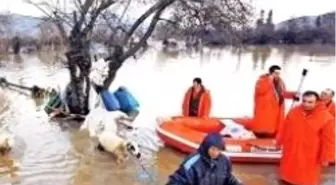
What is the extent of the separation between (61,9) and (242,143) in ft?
19.0

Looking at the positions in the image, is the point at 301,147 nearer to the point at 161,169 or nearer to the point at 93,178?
the point at 161,169

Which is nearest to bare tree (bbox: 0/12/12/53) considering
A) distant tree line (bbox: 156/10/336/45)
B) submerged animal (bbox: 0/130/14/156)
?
distant tree line (bbox: 156/10/336/45)

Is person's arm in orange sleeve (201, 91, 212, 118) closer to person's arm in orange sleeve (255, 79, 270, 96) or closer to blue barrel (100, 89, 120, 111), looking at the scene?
person's arm in orange sleeve (255, 79, 270, 96)

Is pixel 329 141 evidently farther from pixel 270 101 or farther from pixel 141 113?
pixel 141 113

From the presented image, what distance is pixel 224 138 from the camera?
8586 millimetres

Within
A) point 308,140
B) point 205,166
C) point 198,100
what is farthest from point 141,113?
point 205,166

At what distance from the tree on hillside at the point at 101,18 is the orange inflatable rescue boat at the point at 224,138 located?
8.47 ft

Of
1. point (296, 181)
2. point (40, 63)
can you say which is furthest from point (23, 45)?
point (296, 181)

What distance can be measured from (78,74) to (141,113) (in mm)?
2033

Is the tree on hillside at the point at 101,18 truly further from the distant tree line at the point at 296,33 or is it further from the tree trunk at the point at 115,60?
the distant tree line at the point at 296,33

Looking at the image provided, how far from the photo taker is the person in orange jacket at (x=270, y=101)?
28.1 feet

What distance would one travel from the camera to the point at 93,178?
24.9 ft

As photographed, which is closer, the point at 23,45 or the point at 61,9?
the point at 61,9

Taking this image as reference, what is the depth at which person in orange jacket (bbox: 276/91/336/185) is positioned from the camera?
6355 millimetres
